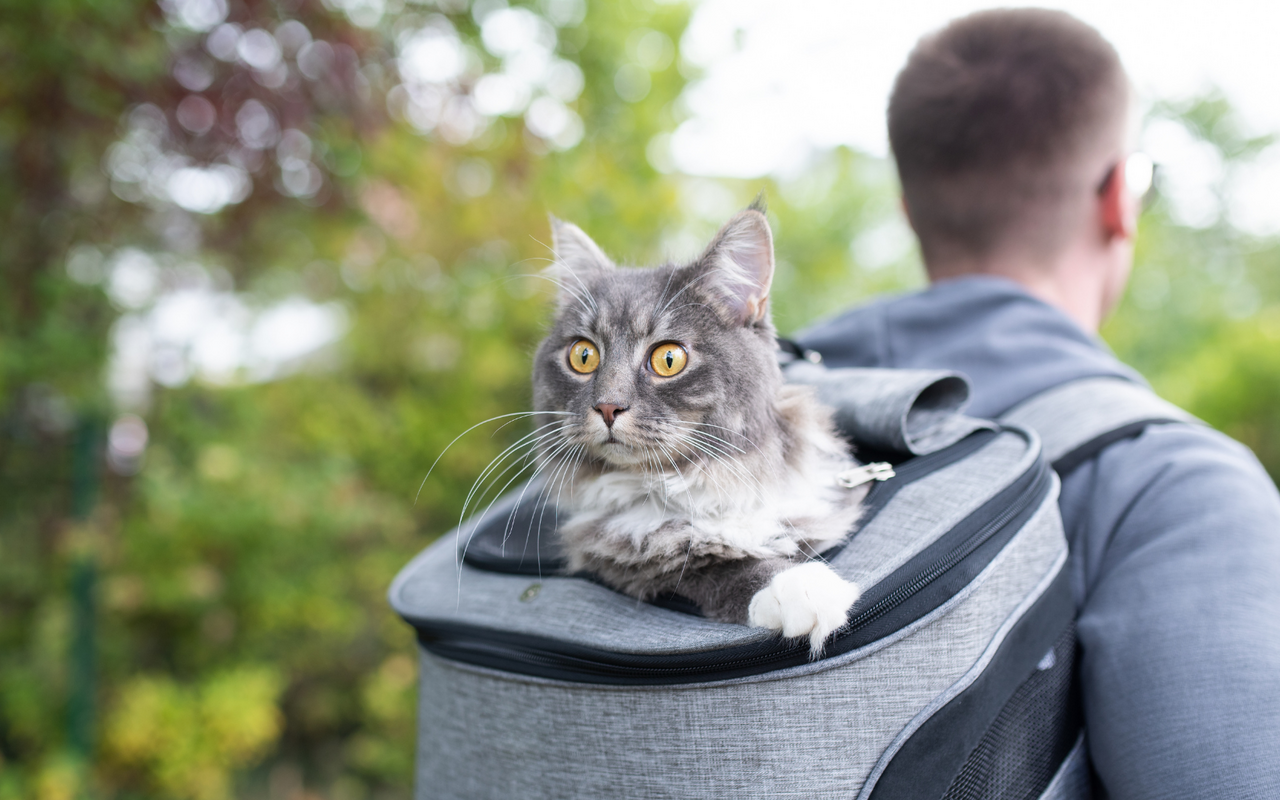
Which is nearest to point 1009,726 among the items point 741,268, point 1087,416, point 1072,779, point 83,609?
point 1072,779

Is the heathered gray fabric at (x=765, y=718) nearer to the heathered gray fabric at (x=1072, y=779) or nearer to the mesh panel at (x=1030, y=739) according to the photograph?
the mesh panel at (x=1030, y=739)

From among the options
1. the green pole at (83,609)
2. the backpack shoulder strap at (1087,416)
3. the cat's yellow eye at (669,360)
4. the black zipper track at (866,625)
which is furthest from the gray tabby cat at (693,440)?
the green pole at (83,609)

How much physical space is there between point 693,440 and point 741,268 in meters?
0.37

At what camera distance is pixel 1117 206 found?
5.90 ft

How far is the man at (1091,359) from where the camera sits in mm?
1134

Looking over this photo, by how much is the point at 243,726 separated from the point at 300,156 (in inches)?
105

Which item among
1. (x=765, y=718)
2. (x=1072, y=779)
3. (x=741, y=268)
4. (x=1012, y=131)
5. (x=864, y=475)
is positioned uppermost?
(x=1012, y=131)

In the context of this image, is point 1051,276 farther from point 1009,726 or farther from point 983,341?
point 1009,726

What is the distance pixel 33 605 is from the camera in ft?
12.5

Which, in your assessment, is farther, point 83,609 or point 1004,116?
point 83,609

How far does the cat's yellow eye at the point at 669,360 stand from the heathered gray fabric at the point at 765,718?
570mm

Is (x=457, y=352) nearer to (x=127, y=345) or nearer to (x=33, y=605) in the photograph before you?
(x=127, y=345)

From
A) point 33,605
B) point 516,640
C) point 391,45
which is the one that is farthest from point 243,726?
point 391,45

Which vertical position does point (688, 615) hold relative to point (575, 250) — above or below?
below
